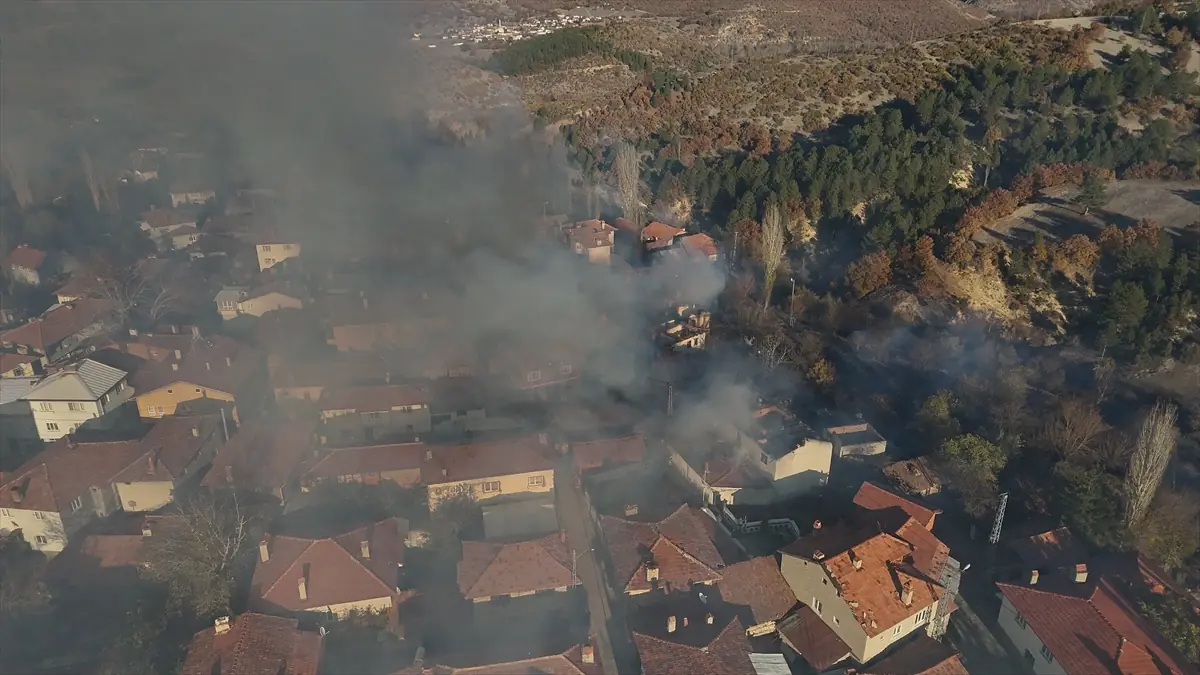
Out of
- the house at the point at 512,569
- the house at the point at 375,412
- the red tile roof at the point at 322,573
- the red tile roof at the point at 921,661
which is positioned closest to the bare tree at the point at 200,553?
the red tile roof at the point at 322,573

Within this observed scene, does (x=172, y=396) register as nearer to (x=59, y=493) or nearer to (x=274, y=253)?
(x=59, y=493)

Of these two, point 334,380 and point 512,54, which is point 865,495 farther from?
point 512,54

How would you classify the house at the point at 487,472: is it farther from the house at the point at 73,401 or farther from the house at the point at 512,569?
the house at the point at 73,401

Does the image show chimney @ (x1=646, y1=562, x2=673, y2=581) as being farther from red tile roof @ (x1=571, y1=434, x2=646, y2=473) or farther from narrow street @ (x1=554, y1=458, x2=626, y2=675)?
red tile roof @ (x1=571, y1=434, x2=646, y2=473)

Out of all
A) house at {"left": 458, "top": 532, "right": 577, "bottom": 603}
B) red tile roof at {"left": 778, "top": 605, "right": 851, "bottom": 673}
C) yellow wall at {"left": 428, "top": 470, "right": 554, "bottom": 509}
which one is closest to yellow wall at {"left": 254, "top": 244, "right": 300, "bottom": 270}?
yellow wall at {"left": 428, "top": 470, "right": 554, "bottom": 509}

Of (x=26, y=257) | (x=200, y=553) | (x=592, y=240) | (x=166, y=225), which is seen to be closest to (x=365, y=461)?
(x=200, y=553)
